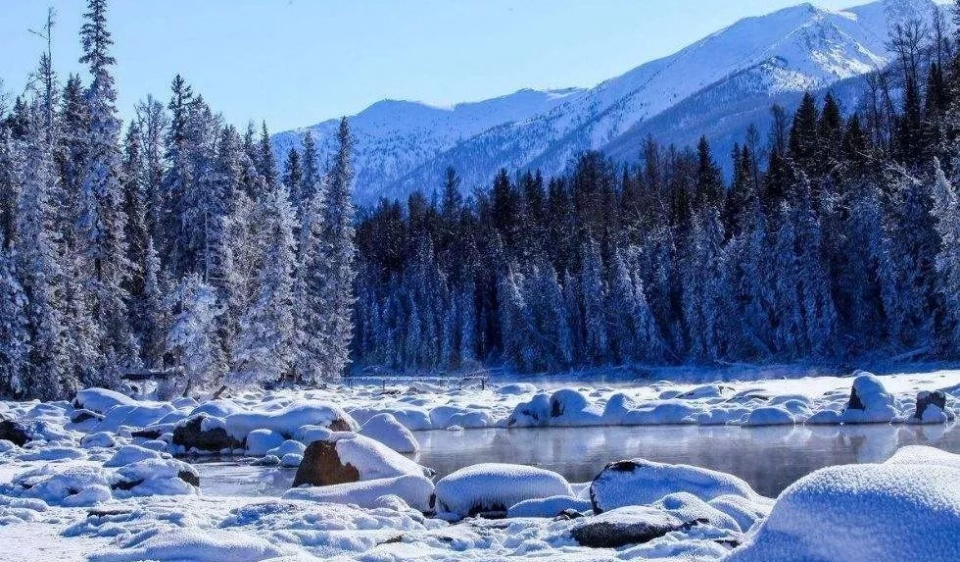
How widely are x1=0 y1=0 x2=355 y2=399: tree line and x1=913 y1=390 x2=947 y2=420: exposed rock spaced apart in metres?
24.9

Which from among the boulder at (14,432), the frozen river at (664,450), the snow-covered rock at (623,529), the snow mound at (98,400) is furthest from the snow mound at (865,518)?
the snow mound at (98,400)

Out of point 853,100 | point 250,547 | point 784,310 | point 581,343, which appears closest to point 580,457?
point 250,547

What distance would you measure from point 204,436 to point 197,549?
44.9 feet

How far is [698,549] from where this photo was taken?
899cm

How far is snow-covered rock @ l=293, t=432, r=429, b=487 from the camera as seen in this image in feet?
47.6

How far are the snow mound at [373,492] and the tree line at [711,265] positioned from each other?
33.7 meters

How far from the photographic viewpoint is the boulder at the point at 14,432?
21.1 meters

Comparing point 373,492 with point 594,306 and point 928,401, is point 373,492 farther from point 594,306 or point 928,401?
point 594,306

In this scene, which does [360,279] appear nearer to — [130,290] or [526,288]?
[526,288]

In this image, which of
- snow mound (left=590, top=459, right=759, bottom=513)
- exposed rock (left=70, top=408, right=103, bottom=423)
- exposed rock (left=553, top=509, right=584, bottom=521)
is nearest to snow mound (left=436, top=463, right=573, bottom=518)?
snow mound (left=590, top=459, right=759, bottom=513)

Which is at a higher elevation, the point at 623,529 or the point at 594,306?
the point at 594,306

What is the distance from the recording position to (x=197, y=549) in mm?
8945

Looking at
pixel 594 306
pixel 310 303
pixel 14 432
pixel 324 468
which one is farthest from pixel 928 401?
pixel 594 306

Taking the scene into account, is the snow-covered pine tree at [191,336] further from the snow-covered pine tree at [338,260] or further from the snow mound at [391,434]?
the snow mound at [391,434]
